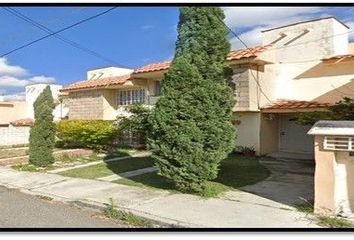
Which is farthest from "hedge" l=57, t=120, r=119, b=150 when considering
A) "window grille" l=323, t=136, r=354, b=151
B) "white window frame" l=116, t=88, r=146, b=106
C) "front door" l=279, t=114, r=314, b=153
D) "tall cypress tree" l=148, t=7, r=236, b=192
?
"window grille" l=323, t=136, r=354, b=151

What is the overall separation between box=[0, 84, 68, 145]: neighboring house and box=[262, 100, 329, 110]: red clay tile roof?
15.0m

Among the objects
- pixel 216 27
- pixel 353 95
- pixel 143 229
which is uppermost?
pixel 216 27

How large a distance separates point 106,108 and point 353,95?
13046mm

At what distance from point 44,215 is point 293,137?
39.1 feet

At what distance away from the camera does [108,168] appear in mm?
12594

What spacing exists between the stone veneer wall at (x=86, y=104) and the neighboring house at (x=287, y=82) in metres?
3.33

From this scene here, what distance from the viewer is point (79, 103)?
23.7 m

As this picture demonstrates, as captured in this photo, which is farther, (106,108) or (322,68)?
(106,108)

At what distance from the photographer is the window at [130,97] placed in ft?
69.9

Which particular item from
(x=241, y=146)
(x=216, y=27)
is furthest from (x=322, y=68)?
(x=216, y=27)

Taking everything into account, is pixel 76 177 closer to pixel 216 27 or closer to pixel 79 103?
pixel 216 27

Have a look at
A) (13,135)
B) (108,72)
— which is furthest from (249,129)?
(108,72)

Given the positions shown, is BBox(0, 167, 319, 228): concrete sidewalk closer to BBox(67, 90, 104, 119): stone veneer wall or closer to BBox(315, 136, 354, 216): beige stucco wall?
BBox(315, 136, 354, 216): beige stucco wall

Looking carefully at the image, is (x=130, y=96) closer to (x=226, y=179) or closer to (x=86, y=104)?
(x=86, y=104)
